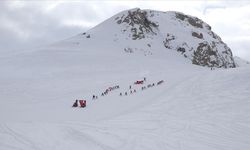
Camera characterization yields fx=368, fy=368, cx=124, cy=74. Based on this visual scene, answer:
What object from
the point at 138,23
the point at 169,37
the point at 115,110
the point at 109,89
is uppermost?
the point at 138,23

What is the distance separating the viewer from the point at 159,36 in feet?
319

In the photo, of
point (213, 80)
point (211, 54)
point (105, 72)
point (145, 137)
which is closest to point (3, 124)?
point (145, 137)

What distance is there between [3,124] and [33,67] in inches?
1742

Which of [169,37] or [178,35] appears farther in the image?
[178,35]

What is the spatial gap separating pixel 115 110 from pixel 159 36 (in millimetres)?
71641

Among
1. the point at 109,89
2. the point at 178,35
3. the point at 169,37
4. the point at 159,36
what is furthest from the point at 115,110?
the point at 178,35

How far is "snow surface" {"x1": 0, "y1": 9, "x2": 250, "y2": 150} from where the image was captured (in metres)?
15.3

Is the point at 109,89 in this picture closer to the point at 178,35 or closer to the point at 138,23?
the point at 178,35

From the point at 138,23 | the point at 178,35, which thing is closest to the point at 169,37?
the point at 178,35

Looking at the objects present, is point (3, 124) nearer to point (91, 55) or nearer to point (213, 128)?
point (213, 128)

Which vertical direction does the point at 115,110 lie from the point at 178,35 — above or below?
below

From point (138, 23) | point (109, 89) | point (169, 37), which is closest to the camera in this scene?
point (109, 89)

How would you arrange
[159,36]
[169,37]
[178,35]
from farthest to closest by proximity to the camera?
[159,36]
[178,35]
[169,37]

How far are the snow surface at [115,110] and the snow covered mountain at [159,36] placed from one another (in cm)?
2564
